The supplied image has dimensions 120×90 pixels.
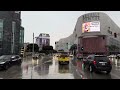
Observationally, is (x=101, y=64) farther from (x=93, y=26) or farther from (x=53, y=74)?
(x=93, y=26)

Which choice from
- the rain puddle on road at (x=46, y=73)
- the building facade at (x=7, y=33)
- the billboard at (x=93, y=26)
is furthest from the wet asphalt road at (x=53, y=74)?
the billboard at (x=93, y=26)

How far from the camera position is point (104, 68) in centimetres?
2262

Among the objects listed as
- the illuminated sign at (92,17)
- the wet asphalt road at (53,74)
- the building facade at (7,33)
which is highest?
the illuminated sign at (92,17)

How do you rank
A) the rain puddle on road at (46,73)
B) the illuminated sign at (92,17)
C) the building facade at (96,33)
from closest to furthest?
the rain puddle on road at (46,73), the building facade at (96,33), the illuminated sign at (92,17)

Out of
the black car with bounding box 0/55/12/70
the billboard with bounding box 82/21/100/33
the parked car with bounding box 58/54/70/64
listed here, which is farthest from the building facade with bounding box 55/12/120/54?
the black car with bounding box 0/55/12/70

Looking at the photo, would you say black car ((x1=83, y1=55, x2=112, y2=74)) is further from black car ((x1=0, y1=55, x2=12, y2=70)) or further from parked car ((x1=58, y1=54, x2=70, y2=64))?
parked car ((x1=58, y1=54, x2=70, y2=64))

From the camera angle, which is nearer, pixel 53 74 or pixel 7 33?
pixel 53 74

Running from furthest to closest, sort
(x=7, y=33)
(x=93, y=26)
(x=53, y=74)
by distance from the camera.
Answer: (x=93, y=26)
(x=7, y=33)
(x=53, y=74)

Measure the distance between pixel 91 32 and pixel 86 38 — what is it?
8007mm

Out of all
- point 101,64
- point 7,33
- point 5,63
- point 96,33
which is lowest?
point 5,63

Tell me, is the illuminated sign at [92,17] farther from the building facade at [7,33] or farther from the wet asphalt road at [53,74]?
the wet asphalt road at [53,74]

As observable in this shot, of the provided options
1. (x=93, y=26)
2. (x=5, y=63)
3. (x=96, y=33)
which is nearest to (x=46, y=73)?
(x=5, y=63)
